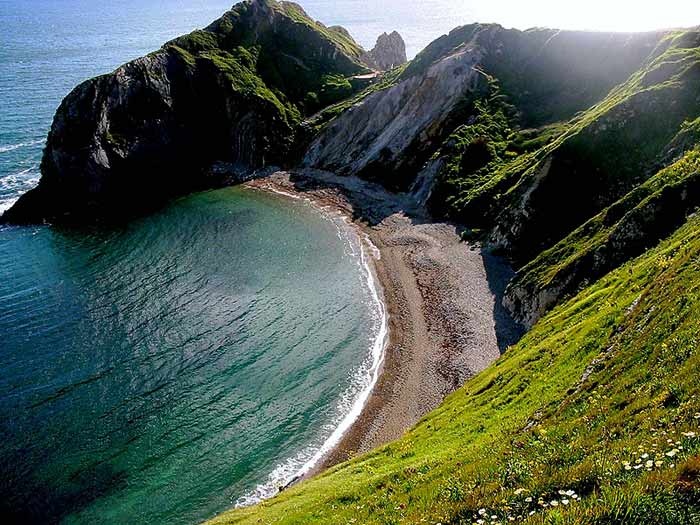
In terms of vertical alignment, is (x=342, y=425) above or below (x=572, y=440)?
below

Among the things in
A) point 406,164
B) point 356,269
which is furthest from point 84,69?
point 356,269

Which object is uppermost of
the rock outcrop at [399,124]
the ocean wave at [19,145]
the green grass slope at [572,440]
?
the ocean wave at [19,145]

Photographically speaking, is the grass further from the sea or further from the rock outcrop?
the rock outcrop

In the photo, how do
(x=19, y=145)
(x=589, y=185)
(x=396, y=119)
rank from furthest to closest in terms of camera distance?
(x=19, y=145), (x=396, y=119), (x=589, y=185)

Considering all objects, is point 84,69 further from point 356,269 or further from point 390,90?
point 356,269

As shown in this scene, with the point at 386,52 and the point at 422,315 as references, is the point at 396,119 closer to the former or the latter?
the point at 422,315

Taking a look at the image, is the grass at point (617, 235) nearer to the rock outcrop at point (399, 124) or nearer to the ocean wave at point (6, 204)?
the rock outcrop at point (399, 124)

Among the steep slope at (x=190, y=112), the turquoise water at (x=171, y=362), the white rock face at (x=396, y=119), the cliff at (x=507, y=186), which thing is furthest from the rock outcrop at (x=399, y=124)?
the turquoise water at (x=171, y=362)

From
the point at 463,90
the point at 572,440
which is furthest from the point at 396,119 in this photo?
the point at 572,440
